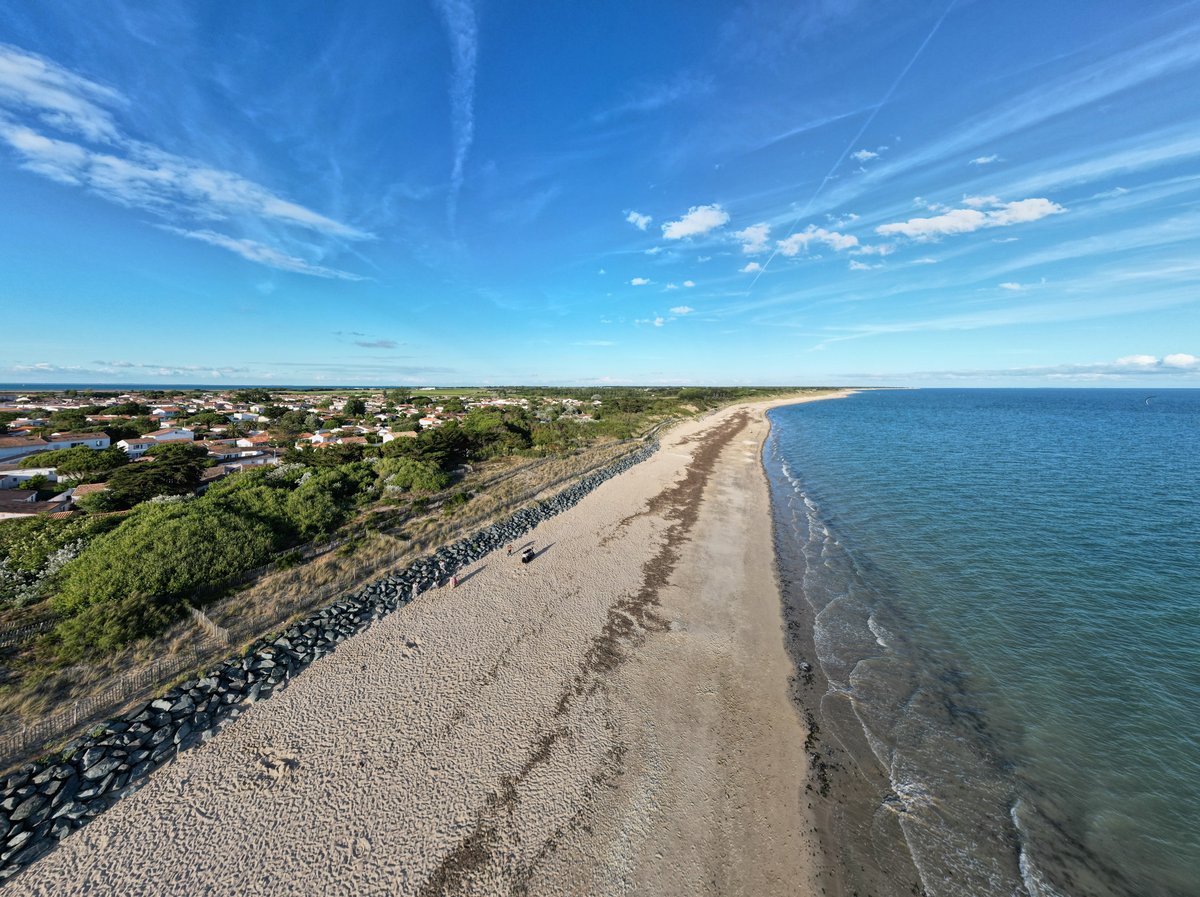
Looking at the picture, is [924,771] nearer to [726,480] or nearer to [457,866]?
[457,866]

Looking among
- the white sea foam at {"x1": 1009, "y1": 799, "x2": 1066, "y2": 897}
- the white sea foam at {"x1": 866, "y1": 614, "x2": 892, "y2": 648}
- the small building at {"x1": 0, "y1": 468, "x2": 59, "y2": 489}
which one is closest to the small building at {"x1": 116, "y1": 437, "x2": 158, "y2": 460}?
the small building at {"x1": 0, "y1": 468, "x2": 59, "y2": 489}

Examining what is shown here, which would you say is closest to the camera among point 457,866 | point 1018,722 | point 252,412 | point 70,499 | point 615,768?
point 457,866

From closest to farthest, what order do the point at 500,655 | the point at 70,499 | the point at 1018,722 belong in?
1. the point at 1018,722
2. the point at 500,655
3. the point at 70,499

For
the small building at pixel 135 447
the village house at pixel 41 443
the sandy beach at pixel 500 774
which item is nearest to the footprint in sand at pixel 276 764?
the sandy beach at pixel 500 774

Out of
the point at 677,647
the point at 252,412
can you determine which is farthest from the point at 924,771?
the point at 252,412

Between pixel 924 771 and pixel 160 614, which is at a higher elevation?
pixel 160 614

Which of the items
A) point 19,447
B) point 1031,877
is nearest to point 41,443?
point 19,447

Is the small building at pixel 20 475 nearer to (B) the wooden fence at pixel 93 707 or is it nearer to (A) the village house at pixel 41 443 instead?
(A) the village house at pixel 41 443
